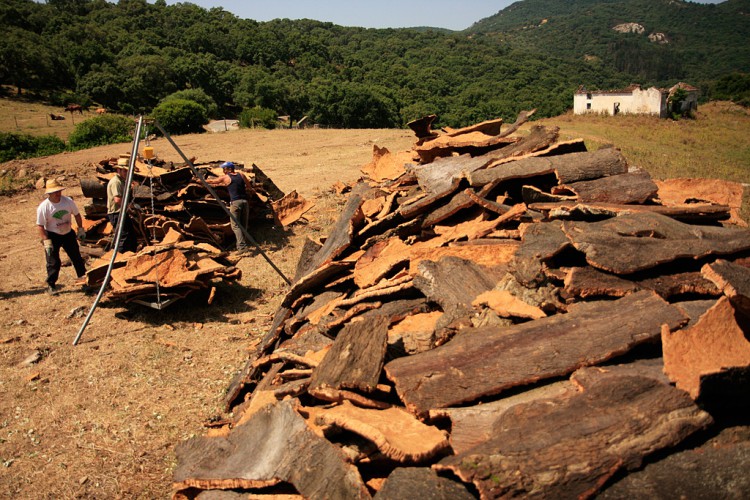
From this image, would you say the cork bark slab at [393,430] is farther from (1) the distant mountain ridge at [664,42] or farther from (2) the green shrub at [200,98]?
(1) the distant mountain ridge at [664,42]

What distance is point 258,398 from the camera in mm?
3693

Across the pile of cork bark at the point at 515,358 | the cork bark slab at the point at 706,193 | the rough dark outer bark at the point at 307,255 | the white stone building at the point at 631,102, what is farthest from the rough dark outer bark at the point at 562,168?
the white stone building at the point at 631,102

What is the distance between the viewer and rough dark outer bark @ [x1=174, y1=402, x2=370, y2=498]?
97.5 inches

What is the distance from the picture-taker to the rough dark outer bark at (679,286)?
331cm

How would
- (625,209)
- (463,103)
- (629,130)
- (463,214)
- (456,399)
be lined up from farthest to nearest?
1. (463,103)
2. (629,130)
3. (463,214)
4. (625,209)
5. (456,399)

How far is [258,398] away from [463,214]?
2.72 meters

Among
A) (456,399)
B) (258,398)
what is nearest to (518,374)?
(456,399)

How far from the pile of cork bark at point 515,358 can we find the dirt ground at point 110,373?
560mm

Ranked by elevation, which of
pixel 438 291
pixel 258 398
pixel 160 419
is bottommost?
pixel 160 419

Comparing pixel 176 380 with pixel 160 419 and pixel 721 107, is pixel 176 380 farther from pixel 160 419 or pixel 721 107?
pixel 721 107

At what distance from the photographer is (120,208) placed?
25.6 feet

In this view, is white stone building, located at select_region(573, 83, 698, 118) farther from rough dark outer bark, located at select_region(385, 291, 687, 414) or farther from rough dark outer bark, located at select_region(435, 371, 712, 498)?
rough dark outer bark, located at select_region(435, 371, 712, 498)

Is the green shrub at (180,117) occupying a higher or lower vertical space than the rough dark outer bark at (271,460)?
higher

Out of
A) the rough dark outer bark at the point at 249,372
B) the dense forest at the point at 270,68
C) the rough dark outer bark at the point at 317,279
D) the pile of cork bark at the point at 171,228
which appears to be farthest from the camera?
the dense forest at the point at 270,68
